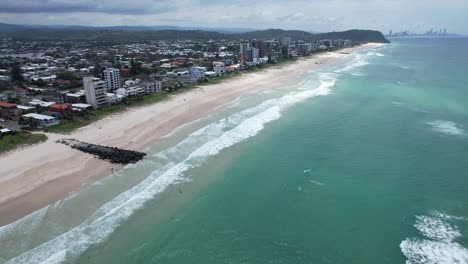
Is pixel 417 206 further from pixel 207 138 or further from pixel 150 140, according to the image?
pixel 150 140

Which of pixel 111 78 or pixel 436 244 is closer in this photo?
pixel 436 244

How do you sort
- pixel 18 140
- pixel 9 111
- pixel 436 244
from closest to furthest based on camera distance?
pixel 436 244
pixel 18 140
pixel 9 111

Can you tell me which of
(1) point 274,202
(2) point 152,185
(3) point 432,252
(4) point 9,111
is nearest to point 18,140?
(4) point 9,111

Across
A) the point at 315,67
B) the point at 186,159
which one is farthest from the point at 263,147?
the point at 315,67

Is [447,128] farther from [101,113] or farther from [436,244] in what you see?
[101,113]

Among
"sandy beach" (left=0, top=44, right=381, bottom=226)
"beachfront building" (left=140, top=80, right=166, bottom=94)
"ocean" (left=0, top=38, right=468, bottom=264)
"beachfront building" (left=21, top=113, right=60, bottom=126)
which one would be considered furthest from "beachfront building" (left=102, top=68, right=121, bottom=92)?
"ocean" (left=0, top=38, right=468, bottom=264)

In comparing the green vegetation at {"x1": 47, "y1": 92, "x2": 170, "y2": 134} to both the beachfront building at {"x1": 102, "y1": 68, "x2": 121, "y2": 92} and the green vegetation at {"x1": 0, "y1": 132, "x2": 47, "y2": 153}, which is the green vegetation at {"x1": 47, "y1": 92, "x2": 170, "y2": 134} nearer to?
the green vegetation at {"x1": 0, "y1": 132, "x2": 47, "y2": 153}
